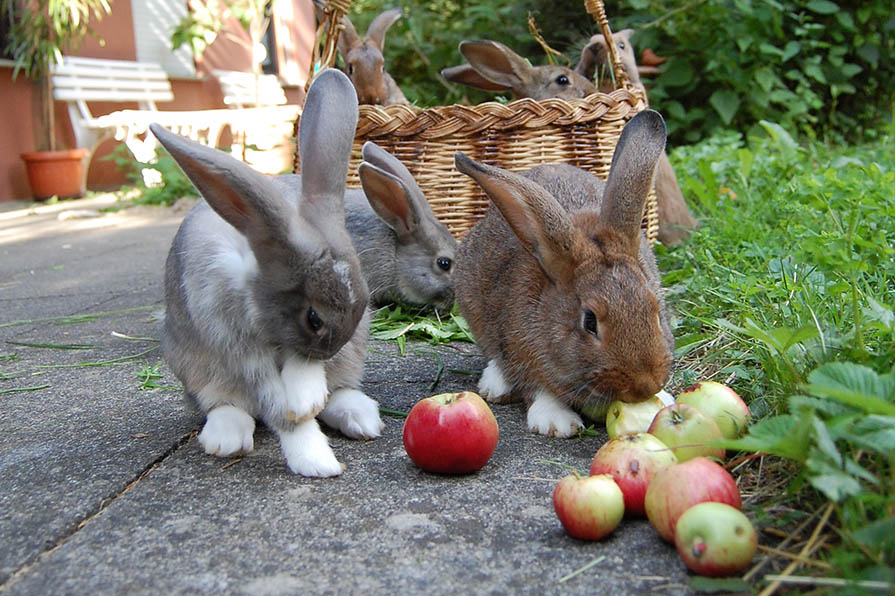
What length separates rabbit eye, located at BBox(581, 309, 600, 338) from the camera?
2334mm

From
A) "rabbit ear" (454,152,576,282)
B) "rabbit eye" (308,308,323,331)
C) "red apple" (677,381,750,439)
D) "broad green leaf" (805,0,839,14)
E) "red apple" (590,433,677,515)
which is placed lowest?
"red apple" (590,433,677,515)

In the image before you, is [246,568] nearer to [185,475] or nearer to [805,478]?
[185,475]

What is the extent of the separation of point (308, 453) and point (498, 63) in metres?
3.57

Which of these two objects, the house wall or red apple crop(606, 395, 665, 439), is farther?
the house wall

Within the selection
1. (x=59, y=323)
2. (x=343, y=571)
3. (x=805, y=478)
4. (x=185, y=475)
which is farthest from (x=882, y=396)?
(x=59, y=323)

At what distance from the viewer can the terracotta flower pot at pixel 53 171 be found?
29.2 ft

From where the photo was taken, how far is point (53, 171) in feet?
29.6

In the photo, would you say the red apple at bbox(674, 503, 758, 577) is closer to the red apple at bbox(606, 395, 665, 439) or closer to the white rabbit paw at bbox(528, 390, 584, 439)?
the red apple at bbox(606, 395, 665, 439)

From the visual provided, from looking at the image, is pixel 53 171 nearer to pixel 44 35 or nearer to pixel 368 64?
pixel 44 35

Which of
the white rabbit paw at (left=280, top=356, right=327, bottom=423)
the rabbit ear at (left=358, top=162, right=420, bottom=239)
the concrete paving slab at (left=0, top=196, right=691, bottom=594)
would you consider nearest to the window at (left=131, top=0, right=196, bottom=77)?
the rabbit ear at (left=358, top=162, right=420, bottom=239)

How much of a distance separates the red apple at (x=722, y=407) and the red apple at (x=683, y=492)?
0.33m

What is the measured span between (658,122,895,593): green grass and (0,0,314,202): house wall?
378 centimetres

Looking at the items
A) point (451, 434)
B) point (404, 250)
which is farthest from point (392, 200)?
point (451, 434)

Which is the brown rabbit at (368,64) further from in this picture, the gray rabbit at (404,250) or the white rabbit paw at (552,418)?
the white rabbit paw at (552,418)
